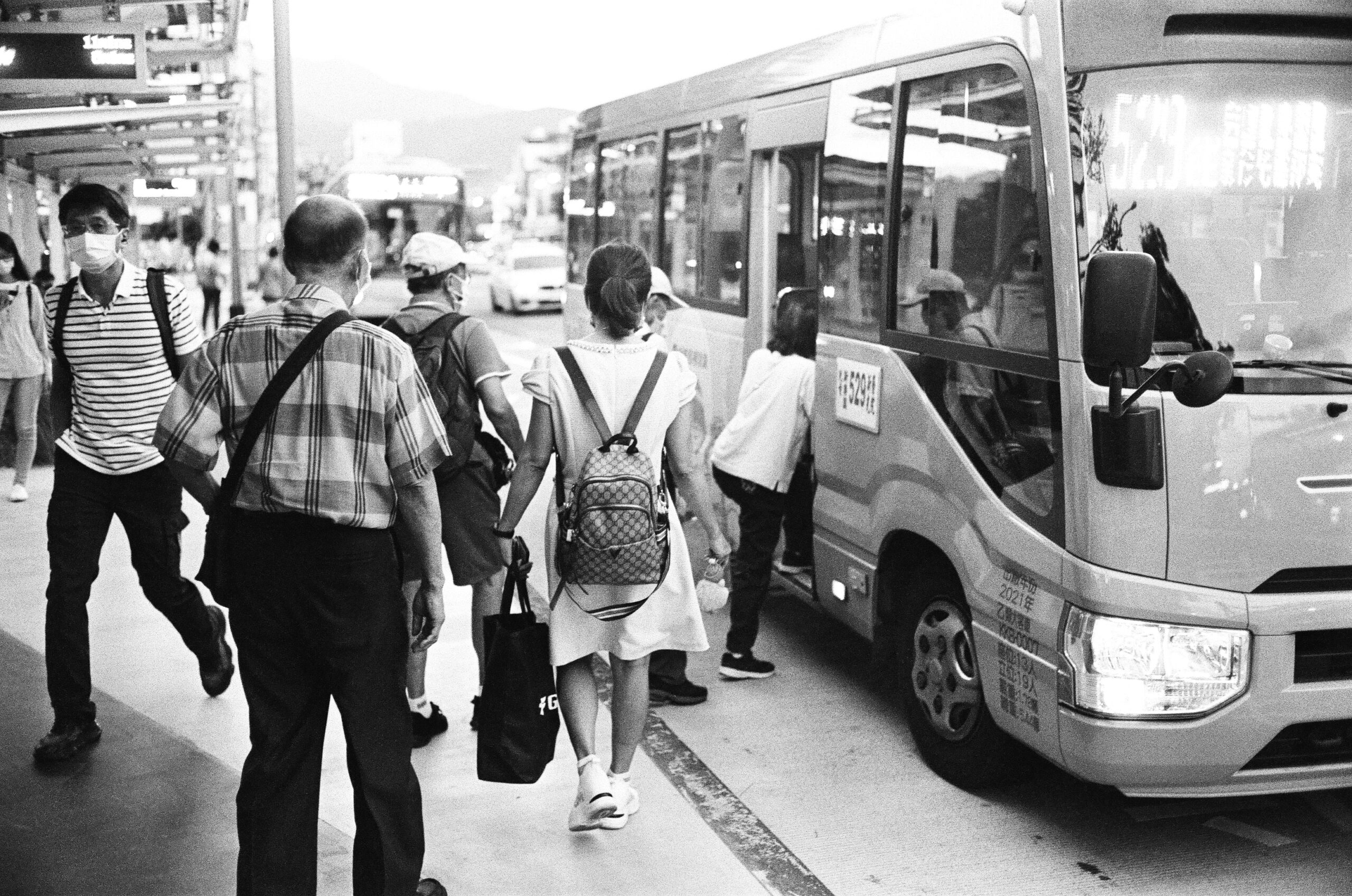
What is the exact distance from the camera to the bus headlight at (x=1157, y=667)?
165 inches

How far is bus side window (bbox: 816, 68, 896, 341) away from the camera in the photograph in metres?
5.90

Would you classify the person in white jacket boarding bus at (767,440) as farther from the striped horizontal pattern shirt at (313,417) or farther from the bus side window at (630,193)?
the bus side window at (630,193)

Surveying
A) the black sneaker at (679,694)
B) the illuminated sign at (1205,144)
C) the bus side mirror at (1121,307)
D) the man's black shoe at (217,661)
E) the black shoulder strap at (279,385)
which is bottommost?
the black sneaker at (679,694)

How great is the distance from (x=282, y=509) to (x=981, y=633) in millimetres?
2416

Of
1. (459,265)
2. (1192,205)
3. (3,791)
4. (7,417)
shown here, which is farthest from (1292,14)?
(7,417)

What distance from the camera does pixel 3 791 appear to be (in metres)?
4.98

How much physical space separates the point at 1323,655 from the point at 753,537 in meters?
2.74

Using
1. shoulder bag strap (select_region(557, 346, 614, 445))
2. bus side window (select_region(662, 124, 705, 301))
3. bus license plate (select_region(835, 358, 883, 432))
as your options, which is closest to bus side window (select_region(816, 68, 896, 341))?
bus license plate (select_region(835, 358, 883, 432))

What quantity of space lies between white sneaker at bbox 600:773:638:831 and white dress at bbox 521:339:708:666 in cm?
43

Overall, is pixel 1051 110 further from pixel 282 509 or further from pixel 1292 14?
pixel 282 509

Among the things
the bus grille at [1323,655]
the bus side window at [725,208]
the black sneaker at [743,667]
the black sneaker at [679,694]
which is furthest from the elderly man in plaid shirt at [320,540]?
the bus side window at [725,208]

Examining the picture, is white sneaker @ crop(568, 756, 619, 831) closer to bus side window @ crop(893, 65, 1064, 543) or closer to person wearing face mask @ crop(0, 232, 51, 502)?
bus side window @ crop(893, 65, 1064, 543)

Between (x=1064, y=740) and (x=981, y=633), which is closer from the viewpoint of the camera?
(x=1064, y=740)

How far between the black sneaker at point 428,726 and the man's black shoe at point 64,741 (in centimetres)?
117
